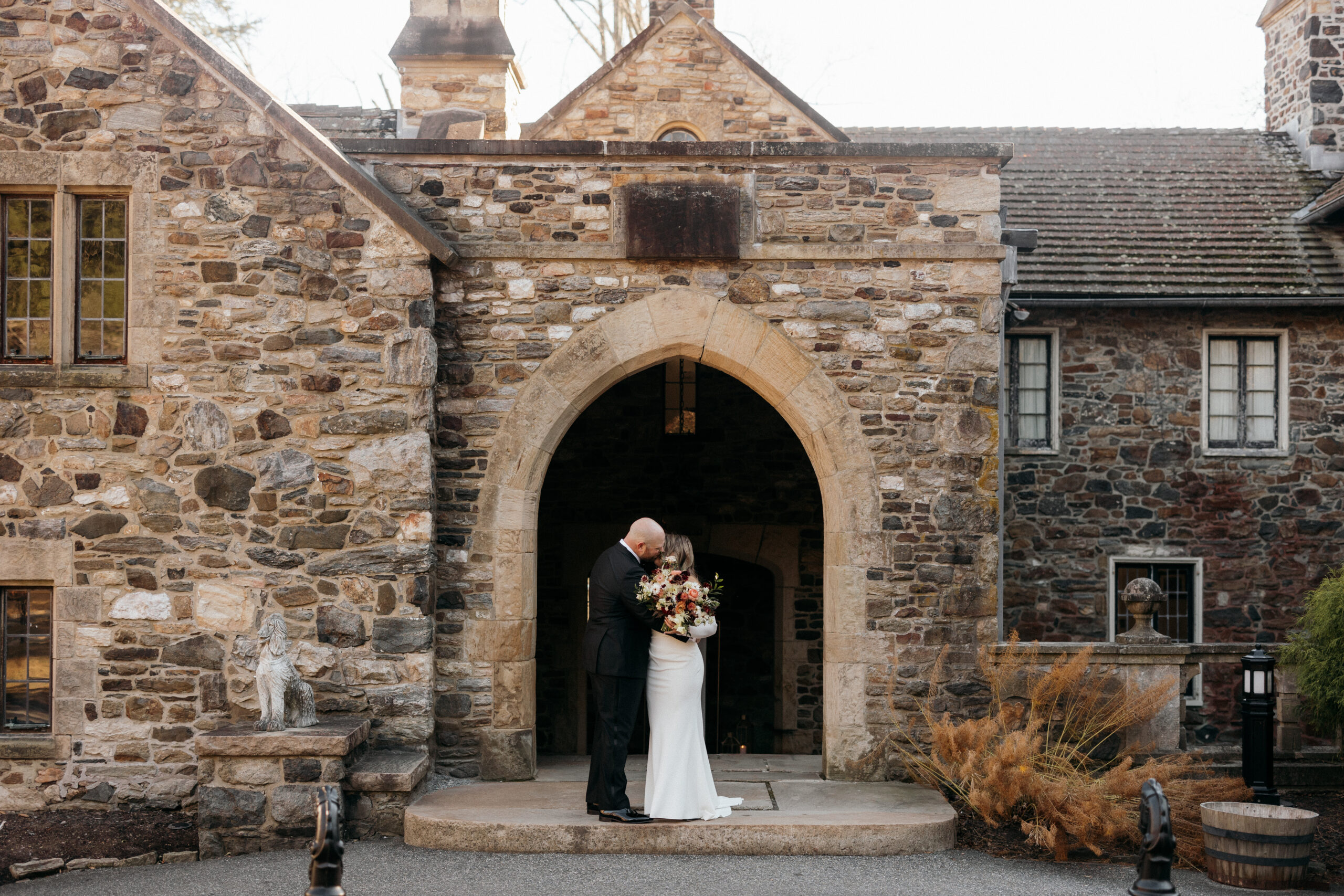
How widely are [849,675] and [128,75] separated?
254 inches

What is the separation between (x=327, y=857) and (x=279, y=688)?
2.67 metres

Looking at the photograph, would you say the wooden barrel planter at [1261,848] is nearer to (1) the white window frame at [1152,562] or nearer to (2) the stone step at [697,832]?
(2) the stone step at [697,832]

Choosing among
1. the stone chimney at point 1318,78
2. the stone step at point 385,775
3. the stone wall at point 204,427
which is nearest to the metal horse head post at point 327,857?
the stone step at point 385,775

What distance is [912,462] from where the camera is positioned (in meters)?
7.79

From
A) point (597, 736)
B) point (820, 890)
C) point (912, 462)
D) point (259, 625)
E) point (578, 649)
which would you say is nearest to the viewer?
point (820, 890)

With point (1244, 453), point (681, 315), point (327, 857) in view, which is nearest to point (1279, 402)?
point (1244, 453)

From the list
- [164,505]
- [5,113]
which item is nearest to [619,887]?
[164,505]

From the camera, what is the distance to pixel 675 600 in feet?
20.7

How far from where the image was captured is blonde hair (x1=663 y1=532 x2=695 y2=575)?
6.52m

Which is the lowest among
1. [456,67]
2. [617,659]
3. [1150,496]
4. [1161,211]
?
[617,659]

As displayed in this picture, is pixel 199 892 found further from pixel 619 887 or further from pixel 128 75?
pixel 128 75

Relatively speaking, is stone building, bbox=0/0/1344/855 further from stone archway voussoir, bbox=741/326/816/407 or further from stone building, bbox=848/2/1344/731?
stone building, bbox=848/2/1344/731

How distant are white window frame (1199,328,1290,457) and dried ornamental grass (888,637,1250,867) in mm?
5286

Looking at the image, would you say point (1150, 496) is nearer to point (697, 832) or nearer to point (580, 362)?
point (580, 362)
